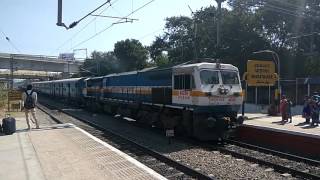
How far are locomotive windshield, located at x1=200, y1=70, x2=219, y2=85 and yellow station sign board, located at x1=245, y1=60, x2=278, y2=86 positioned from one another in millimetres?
10241

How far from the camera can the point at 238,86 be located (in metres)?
17.4

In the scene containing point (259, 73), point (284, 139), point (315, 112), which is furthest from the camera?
point (259, 73)

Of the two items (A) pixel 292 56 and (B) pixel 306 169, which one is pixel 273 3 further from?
(B) pixel 306 169

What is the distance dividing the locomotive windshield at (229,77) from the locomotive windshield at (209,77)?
32cm

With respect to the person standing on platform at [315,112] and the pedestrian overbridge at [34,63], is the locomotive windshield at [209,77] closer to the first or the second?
the person standing on platform at [315,112]

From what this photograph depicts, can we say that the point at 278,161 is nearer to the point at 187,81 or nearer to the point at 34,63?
the point at 187,81

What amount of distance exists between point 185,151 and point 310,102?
881 centimetres

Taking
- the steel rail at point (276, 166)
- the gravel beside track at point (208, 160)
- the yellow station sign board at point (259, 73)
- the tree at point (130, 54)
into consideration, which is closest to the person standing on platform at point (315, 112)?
the yellow station sign board at point (259, 73)

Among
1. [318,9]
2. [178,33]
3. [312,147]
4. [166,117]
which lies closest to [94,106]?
[166,117]

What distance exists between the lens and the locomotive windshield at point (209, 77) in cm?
1656

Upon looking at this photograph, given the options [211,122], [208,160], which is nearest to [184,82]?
[211,122]

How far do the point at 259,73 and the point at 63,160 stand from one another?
17526 millimetres

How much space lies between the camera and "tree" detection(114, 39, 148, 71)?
276ft

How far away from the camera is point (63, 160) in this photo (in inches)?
473
